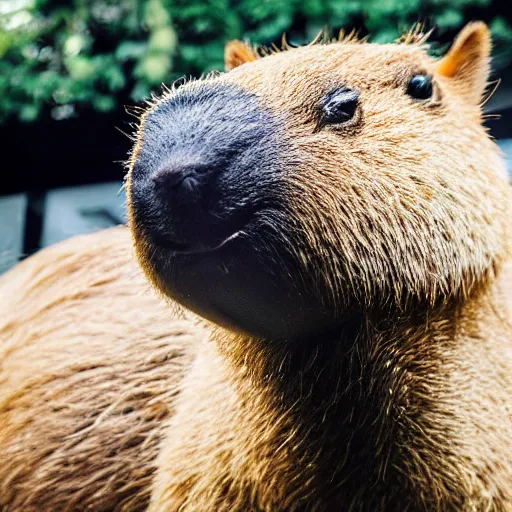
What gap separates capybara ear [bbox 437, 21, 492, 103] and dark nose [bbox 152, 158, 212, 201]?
0.60 m

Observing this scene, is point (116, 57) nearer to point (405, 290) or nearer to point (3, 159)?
point (3, 159)

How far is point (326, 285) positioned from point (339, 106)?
233mm

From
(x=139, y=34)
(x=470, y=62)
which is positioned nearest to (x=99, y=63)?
(x=139, y=34)

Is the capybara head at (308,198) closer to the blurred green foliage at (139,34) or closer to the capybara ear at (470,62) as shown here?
the capybara ear at (470,62)

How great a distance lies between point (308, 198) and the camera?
705 mm

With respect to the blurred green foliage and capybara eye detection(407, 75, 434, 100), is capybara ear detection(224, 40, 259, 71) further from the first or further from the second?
the blurred green foliage

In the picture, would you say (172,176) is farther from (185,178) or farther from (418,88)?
(418,88)

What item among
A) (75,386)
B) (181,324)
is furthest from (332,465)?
(75,386)

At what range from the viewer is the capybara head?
0.69m

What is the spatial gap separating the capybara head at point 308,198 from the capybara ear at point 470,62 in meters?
0.23

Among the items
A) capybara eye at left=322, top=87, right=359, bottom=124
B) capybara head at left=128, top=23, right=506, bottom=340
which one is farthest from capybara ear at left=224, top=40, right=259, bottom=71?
capybara eye at left=322, top=87, right=359, bottom=124

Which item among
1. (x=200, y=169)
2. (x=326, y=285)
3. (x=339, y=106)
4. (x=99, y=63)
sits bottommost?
(x=326, y=285)

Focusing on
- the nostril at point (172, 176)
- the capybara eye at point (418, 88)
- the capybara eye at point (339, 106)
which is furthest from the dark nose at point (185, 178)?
the capybara eye at point (418, 88)

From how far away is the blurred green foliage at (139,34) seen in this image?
163 cm
